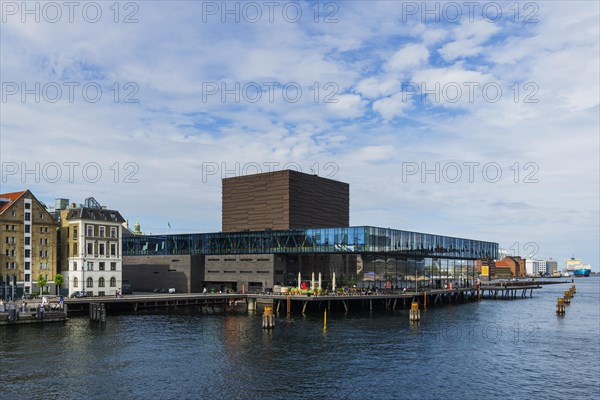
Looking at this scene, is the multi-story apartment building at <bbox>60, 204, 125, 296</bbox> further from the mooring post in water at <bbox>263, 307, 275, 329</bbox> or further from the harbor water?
the mooring post in water at <bbox>263, 307, 275, 329</bbox>

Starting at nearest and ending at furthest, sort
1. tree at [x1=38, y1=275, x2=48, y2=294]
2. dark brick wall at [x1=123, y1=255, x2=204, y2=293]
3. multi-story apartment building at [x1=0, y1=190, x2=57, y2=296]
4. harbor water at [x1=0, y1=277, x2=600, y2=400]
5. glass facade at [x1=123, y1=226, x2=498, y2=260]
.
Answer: harbor water at [x1=0, y1=277, x2=600, y2=400]
multi-story apartment building at [x1=0, y1=190, x2=57, y2=296]
tree at [x1=38, y1=275, x2=48, y2=294]
glass facade at [x1=123, y1=226, x2=498, y2=260]
dark brick wall at [x1=123, y1=255, x2=204, y2=293]

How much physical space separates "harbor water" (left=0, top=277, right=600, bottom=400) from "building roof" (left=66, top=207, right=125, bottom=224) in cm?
3505

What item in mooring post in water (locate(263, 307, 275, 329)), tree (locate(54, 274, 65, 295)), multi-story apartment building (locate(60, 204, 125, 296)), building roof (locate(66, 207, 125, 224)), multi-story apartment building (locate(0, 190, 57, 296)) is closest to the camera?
mooring post in water (locate(263, 307, 275, 329))

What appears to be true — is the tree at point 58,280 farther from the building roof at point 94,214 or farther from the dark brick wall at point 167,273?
the dark brick wall at point 167,273

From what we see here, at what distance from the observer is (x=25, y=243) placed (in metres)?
119

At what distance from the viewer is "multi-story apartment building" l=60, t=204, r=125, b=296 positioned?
402 feet

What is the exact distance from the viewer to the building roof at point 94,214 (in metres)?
124

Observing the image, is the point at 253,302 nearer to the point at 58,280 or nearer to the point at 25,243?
the point at 58,280

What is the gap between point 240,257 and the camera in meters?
154

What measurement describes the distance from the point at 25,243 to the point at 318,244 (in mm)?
69074

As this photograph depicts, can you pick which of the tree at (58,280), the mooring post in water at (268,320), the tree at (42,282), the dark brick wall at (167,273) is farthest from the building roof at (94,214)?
the mooring post in water at (268,320)

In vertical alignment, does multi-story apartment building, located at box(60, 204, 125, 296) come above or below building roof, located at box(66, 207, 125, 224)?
below

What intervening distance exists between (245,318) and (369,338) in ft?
105

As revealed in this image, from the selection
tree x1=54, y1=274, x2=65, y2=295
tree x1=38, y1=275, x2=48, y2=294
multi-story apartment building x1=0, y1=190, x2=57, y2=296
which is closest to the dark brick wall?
multi-story apartment building x1=0, y1=190, x2=57, y2=296
